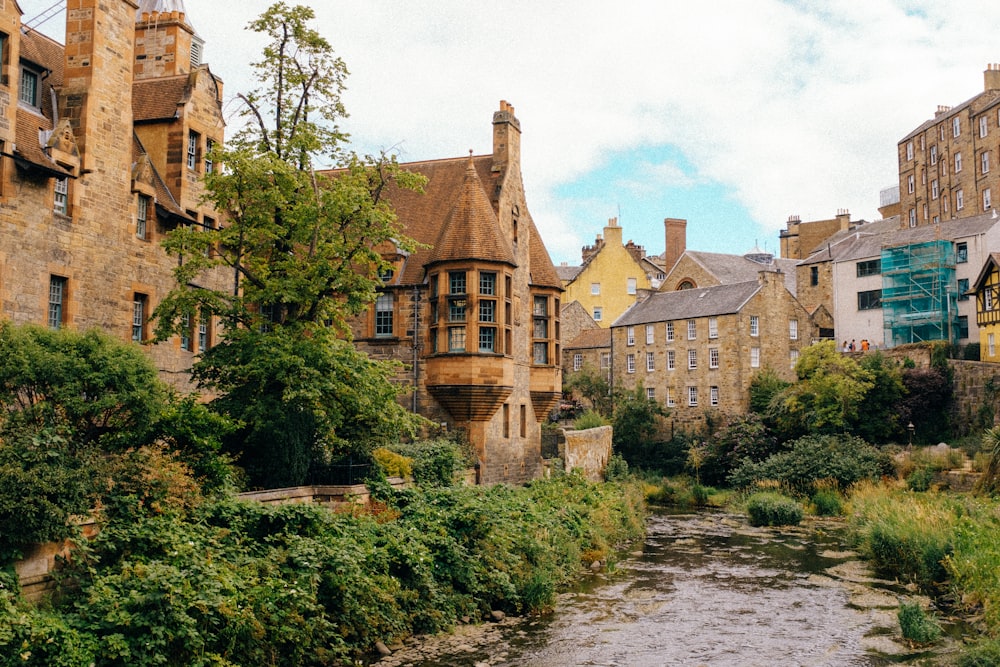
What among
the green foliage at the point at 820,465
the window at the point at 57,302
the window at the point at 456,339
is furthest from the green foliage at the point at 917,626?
the green foliage at the point at 820,465

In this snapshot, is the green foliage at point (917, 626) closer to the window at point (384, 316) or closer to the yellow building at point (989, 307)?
the window at point (384, 316)

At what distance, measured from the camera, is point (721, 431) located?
157 ft

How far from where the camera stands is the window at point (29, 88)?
2023 centimetres

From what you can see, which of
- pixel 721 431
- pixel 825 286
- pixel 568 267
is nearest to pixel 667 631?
pixel 721 431

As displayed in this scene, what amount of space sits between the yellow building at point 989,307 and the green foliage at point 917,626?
31.9 meters

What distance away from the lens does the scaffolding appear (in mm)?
50031

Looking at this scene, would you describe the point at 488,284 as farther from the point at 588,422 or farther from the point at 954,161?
the point at 954,161

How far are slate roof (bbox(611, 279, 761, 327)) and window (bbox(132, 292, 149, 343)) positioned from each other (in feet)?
119

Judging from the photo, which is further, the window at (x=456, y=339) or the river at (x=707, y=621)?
the window at (x=456, y=339)

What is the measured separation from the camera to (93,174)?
20.3m

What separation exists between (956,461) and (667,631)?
25.3 metres

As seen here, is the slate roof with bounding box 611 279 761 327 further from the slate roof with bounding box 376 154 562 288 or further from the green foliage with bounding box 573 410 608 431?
the slate roof with bounding box 376 154 562 288

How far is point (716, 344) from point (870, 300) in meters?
10.2

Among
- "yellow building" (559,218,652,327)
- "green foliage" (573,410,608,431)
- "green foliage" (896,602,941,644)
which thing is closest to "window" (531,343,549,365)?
"green foliage" (573,410,608,431)
